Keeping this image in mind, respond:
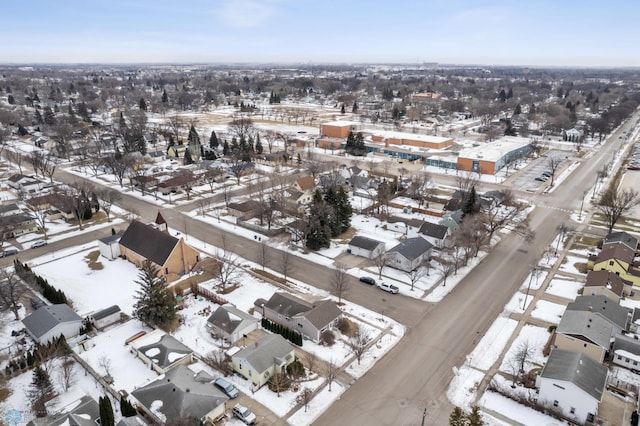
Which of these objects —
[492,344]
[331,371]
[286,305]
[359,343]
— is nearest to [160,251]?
[286,305]

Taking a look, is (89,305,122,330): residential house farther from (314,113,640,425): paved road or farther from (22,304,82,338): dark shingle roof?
(314,113,640,425): paved road

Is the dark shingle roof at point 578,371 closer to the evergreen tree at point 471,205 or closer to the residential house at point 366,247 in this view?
the residential house at point 366,247

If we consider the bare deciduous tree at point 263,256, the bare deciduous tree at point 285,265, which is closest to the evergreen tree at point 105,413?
the bare deciduous tree at point 285,265

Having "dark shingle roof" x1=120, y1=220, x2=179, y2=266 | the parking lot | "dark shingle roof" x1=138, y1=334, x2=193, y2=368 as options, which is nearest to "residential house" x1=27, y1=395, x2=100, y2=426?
"dark shingle roof" x1=138, y1=334, x2=193, y2=368

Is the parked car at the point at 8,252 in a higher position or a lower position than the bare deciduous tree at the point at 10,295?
lower

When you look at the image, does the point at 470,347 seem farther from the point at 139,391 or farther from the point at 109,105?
the point at 109,105

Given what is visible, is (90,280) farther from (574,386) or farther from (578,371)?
(578,371)

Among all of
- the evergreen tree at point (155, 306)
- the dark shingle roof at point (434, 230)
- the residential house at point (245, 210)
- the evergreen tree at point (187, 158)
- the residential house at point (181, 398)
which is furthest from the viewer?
the evergreen tree at point (187, 158)
